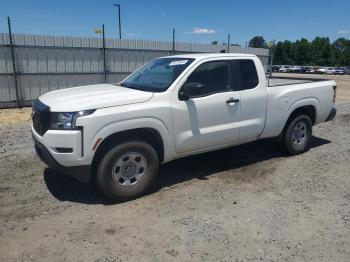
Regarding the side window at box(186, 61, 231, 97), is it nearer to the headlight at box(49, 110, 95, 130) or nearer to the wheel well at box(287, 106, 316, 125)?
the headlight at box(49, 110, 95, 130)

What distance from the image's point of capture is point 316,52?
82000 mm

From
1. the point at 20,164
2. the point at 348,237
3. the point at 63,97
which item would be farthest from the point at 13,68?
the point at 348,237

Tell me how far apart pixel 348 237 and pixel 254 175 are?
1930 mm

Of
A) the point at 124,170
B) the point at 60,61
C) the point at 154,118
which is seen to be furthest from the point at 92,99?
the point at 60,61

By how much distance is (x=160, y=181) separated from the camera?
17.0ft

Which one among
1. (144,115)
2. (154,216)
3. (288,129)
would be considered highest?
(144,115)

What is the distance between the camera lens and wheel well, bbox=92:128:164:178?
13.9ft

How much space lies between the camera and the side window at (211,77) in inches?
193

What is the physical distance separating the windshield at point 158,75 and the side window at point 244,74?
2.55 feet

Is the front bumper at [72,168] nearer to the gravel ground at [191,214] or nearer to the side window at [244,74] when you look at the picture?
the gravel ground at [191,214]

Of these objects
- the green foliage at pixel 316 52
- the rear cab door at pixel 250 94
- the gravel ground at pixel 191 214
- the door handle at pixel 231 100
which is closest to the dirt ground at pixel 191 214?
the gravel ground at pixel 191 214

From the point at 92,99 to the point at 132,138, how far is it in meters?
0.70

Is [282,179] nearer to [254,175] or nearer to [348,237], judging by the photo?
[254,175]

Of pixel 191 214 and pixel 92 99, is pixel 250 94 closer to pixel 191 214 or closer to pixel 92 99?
pixel 191 214
